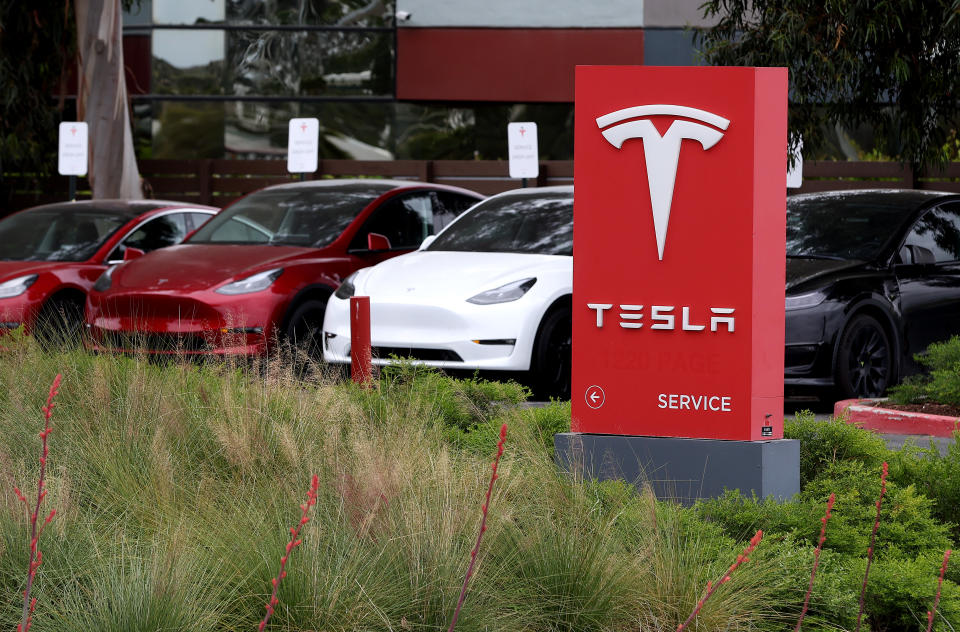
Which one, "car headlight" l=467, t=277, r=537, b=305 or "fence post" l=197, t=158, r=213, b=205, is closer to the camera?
"car headlight" l=467, t=277, r=537, b=305

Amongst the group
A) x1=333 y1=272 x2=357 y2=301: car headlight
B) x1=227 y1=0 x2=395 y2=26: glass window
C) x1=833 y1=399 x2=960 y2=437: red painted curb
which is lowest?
x1=833 y1=399 x2=960 y2=437: red painted curb

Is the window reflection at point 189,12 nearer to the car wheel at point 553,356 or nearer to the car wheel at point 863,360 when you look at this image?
the car wheel at point 553,356

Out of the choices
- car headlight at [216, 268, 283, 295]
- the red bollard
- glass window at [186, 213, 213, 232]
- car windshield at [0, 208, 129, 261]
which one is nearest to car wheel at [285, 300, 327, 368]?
car headlight at [216, 268, 283, 295]

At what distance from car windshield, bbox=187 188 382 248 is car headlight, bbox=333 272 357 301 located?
1.20 m

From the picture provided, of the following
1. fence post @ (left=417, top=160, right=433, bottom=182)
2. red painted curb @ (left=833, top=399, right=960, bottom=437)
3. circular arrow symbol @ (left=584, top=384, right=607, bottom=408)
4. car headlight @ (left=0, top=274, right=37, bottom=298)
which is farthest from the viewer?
fence post @ (left=417, top=160, right=433, bottom=182)

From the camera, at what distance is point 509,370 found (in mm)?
8867

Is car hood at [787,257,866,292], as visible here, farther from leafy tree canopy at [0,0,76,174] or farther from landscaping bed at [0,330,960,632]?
leafy tree canopy at [0,0,76,174]

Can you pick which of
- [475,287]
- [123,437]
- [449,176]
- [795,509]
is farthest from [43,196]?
[795,509]

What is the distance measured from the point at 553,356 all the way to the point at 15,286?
5.00 metres

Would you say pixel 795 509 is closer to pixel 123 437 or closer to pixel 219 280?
pixel 123 437

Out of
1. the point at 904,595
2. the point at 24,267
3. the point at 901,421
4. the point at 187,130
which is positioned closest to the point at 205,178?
the point at 187,130

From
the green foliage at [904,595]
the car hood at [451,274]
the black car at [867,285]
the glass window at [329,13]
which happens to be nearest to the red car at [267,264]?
the car hood at [451,274]

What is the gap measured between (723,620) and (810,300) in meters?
5.52

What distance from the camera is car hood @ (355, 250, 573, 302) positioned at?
9031 mm
